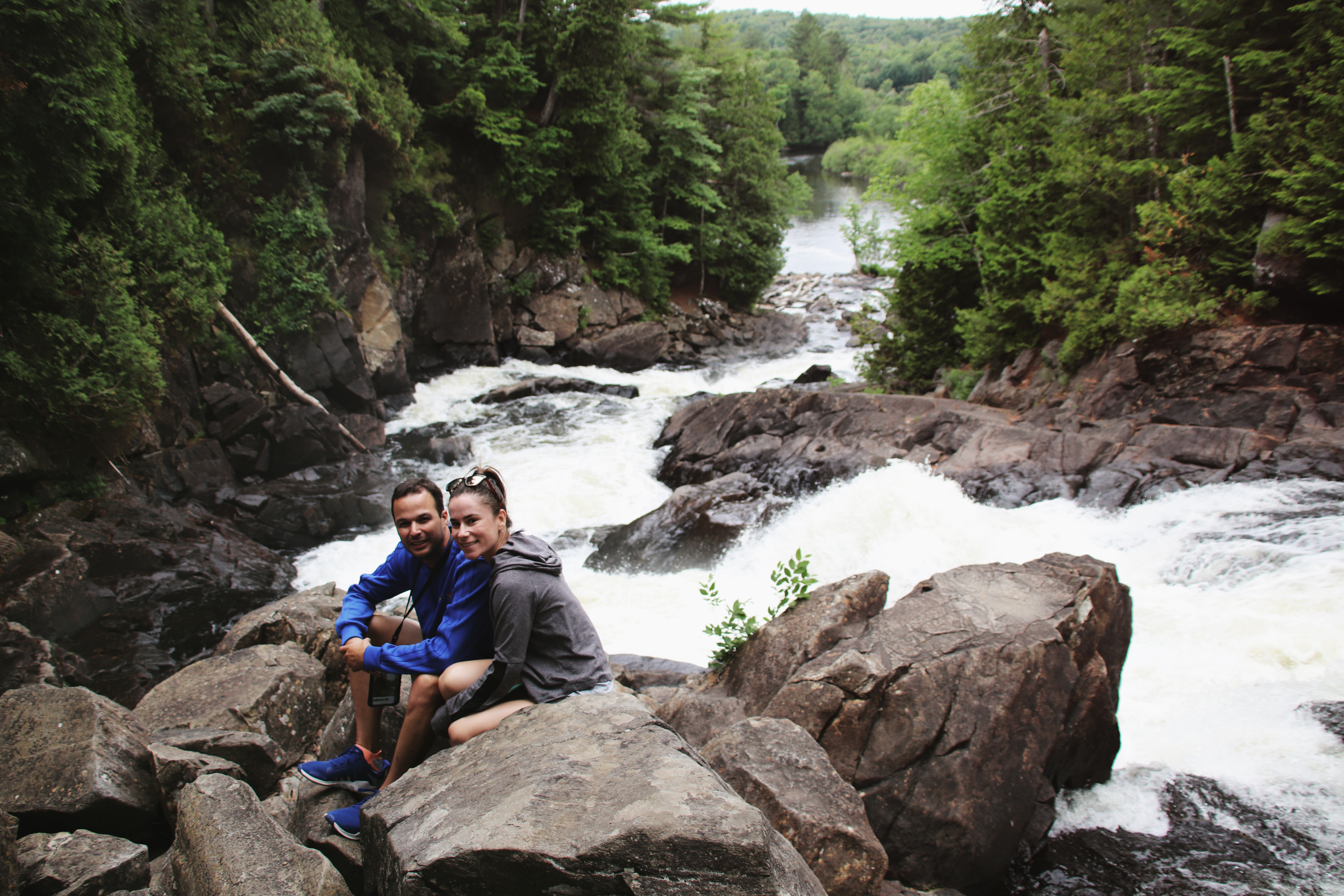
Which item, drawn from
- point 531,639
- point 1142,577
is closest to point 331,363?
point 531,639

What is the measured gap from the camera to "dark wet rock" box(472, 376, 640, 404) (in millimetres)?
18906

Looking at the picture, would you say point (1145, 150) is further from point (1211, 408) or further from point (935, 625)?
point (935, 625)

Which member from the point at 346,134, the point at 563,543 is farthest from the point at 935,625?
the point at 346,134

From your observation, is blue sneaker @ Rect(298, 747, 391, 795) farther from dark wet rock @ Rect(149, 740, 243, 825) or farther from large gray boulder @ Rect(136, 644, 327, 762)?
large gray boulder @ Rect(136, 644, 327, 762)

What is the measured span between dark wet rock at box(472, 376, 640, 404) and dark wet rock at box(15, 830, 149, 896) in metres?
15.9

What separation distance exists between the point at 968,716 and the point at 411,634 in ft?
11.5

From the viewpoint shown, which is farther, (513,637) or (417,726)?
(417,726)

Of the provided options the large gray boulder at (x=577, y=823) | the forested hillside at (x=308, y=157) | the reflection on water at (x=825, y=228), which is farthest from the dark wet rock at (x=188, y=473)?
the reflection on water at (x=825, y=228)

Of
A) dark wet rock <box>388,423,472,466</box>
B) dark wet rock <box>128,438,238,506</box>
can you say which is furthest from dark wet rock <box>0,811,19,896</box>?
dark wet rock <box>388,423,472,466</box>

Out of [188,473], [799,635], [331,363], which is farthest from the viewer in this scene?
[331,363]

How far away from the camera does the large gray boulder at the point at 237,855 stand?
281 cm

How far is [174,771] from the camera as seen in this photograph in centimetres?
389

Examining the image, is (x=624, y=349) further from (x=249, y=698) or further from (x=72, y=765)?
(x=72, y=765)

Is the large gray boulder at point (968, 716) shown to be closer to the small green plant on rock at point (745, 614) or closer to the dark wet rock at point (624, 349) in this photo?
the small green plant on rock at point (745, 614)
